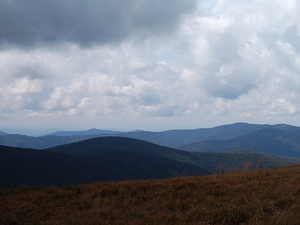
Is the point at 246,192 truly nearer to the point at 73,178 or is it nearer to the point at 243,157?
the point at 73,178

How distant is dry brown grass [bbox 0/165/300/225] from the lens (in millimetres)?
5430

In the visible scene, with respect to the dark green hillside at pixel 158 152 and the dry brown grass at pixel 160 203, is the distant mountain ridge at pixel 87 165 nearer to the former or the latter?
the dark green hillside at pixel 158 152

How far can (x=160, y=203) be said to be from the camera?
21.2ft

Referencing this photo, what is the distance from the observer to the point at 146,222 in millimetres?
5285

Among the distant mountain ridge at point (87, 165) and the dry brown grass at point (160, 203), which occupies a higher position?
the dry brown grass at point (160, 203)

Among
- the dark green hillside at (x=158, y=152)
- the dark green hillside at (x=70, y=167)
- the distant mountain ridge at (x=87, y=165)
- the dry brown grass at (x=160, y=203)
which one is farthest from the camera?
the dark green hillside at (x=158, y=152)

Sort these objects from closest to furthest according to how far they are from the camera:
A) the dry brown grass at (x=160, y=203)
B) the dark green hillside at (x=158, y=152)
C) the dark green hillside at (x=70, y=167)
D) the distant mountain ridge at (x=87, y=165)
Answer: the dry brown grass at (x=160, y=203) < the dark green hillside at (x=70, y=167) < the distant mountain ridge at (x=87, y=165) < the dark green hillside at (x=158, y=152)

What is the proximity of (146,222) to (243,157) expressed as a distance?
142599 mm

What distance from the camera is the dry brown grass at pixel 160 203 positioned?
5.43 meters

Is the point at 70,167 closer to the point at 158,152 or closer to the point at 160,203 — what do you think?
the point at 158,152

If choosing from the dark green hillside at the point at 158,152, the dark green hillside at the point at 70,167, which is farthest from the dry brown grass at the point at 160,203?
the dark green hillside at the point at 158,152

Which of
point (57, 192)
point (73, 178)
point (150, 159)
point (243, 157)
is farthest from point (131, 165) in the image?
point (57, 192)

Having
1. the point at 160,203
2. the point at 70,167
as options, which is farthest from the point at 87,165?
the point at 160,203

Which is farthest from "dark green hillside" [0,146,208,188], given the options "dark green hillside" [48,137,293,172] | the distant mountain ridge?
"dark green hillside" [48,137,293,172]
